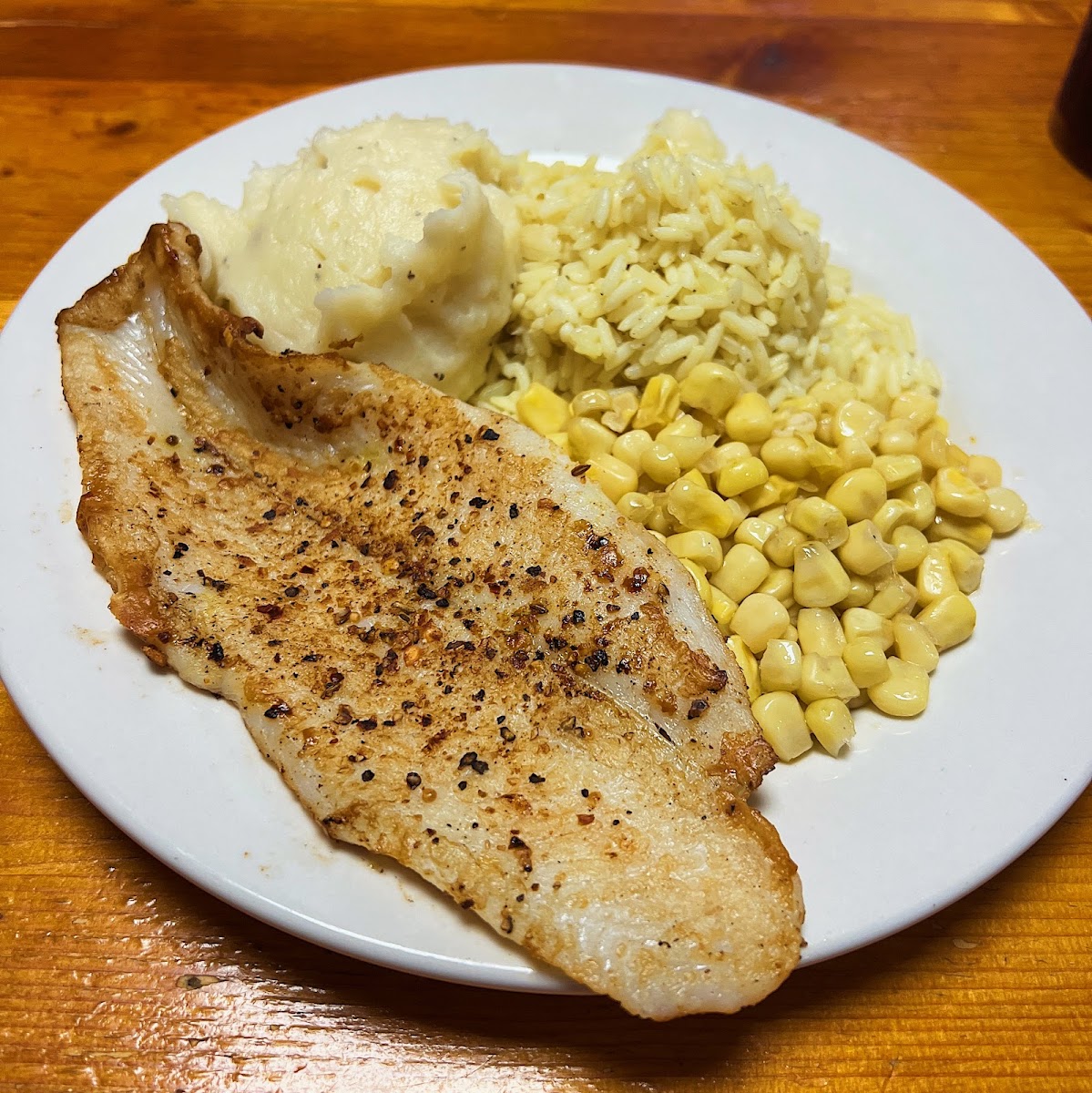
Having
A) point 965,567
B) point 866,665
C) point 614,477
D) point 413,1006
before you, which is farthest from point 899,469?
point 413,1006

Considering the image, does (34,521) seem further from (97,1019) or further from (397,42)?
(397,42)

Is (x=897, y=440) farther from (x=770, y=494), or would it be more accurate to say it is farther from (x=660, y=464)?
(x=660, y=464)

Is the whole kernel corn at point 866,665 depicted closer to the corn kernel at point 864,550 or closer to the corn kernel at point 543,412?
the corn kernel at point 864,550

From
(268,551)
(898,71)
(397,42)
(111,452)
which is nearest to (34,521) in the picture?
(111,452)

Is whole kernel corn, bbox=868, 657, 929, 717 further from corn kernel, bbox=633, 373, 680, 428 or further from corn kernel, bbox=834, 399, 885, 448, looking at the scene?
corn kernel, bbox=633, 373, 680, 428

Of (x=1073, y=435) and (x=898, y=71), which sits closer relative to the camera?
(x=1073, y=435)

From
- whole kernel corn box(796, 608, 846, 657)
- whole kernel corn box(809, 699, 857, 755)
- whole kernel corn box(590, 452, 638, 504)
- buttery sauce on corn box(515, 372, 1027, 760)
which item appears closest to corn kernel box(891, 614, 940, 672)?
buttery sauce on corn box(515, 372, 1027, 760)
